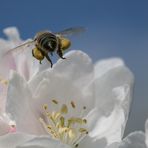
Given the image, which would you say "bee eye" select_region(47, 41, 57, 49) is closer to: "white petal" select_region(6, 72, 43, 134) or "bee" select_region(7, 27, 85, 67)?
"bee" select_region(7, 27, 85, 67)

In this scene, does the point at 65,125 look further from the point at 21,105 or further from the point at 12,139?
the point at 12,139

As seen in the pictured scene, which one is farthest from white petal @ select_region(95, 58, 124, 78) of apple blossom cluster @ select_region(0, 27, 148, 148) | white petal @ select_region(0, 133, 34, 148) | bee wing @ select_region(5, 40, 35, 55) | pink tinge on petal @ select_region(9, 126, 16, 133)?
white petal @ select_region(0, 133, 34, 148)

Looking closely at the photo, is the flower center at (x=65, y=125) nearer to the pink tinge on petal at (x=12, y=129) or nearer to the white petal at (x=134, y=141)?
the pink tinge on petal at (x=12, y=129)

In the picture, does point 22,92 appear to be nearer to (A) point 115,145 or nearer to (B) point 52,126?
(B) point 52,126

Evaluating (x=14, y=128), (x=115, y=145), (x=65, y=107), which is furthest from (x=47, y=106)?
(x=115, y=145)

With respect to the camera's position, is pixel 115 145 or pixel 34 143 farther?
pixel 115 145

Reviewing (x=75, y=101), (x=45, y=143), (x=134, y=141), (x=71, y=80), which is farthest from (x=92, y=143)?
(x=134, y=141)
